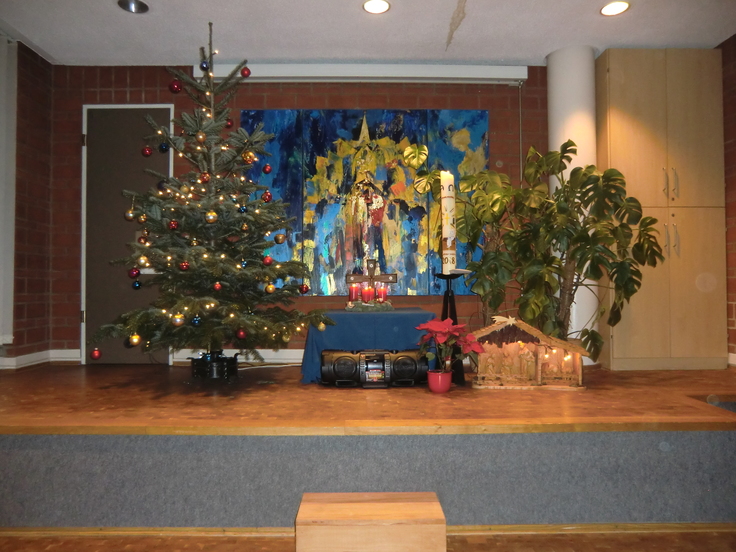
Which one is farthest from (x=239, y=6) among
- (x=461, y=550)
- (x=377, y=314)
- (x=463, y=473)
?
(x=461, y=550)

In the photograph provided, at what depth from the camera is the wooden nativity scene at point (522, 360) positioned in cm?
303

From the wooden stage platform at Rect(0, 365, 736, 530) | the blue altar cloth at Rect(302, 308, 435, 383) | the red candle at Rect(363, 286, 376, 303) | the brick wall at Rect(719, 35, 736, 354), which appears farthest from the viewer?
the brick wall at Rect(719, 35, 736, 354)

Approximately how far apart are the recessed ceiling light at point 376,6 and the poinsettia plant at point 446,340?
2.15 metres

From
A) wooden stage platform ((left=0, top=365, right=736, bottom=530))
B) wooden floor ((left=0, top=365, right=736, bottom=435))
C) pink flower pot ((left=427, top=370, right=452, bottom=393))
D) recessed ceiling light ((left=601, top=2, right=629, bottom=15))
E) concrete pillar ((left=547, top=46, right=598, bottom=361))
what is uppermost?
recessed ceiling light ((left=601, top=2, right=629, bottom=15))

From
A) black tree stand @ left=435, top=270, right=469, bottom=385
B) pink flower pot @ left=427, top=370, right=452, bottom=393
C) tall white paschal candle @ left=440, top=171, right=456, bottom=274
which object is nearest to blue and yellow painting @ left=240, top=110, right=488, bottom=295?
black tree stand @ left=435, top=270, right=469, bottom=385

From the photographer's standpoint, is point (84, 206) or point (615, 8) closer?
point (615, 8)

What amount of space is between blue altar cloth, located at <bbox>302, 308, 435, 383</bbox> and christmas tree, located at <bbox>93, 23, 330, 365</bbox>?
16 centimetres

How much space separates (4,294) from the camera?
392 cm

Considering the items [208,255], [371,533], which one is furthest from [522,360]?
[208,255]

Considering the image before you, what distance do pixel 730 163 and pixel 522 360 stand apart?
98.7 inches

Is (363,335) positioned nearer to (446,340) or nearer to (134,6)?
(446,340)

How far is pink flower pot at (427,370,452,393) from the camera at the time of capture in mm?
2893

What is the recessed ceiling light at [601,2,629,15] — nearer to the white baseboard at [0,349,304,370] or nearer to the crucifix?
the crucifix

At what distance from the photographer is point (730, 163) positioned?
3982mm
